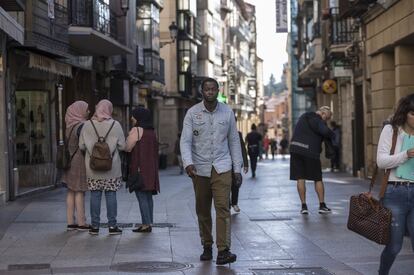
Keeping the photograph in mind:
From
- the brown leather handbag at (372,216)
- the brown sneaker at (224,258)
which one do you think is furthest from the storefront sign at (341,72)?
the brown leather handbag at (372,216)

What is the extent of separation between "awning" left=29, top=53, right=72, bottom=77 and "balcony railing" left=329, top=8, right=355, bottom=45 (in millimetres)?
11707

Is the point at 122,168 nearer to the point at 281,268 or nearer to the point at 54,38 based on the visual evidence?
the point at 281,268

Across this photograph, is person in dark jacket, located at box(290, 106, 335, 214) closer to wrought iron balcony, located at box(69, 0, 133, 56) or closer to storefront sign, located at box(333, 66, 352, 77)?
wrought iron balcony, located at box(69, 0, 133, 56)

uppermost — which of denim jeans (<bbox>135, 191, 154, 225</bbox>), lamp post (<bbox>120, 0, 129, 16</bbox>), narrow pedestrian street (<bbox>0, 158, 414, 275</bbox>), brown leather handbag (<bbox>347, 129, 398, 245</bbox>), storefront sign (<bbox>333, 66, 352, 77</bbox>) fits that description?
lamp post (<bbox>120, 0, 129, 16</bbox>)

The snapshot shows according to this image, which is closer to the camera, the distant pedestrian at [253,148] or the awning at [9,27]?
the awning at [9,27]

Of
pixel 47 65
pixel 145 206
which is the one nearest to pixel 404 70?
pixel 47 65

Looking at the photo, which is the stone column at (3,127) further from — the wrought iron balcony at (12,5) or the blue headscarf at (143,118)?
the blue headscarf at (143,118)

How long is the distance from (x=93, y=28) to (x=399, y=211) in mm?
17466

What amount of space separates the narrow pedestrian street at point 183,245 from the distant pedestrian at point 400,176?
1.32 metres

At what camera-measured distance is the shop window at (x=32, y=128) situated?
69.0 feet

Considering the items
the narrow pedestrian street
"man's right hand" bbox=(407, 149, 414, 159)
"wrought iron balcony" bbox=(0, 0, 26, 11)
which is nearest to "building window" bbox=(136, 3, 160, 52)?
"wrought iron balcony" bbox=(0, 0, 26, 11)

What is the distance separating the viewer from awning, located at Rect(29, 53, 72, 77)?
1845 cm

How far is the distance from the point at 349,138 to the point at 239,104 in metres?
51.9

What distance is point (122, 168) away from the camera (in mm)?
12156
